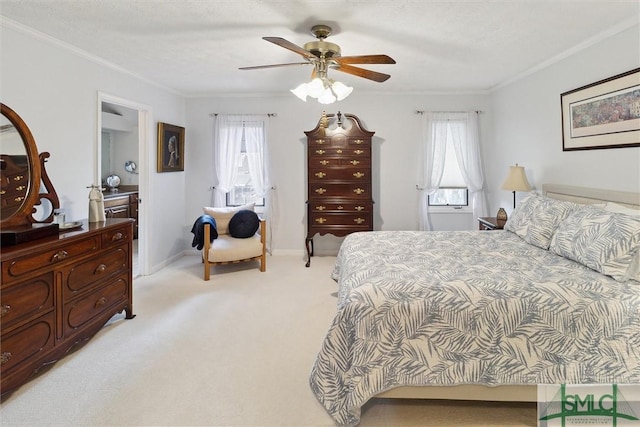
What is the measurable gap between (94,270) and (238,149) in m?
3.06

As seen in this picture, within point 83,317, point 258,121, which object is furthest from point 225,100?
point 83,317

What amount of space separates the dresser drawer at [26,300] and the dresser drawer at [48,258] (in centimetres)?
7

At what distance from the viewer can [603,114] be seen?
306 cm

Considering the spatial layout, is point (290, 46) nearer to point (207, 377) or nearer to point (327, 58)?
point (327, 58)

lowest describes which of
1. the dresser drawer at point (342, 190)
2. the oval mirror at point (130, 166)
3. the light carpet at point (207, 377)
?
the light carpet at point (207, 377)

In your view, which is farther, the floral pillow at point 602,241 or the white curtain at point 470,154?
the white curtain at point 470,154

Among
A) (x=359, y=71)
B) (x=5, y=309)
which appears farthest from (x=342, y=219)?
(x=5, y=309)

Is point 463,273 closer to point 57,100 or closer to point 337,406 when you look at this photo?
point 337,406

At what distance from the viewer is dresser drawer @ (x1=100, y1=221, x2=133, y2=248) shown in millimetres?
2836

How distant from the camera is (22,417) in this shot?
190 centimetres

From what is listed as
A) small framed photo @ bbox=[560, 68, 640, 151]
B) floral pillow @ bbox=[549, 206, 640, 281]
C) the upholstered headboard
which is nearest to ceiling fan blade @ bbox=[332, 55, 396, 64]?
floral pillow @ bbox=[549, 206, 640, 281]

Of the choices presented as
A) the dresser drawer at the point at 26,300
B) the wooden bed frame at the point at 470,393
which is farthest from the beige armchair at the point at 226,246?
the wooden bed frame at the point at 470,393

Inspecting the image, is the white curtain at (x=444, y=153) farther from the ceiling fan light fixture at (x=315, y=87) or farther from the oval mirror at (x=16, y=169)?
the oval mirror at (x=16, y=169)

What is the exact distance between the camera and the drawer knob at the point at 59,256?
7.54 feet
